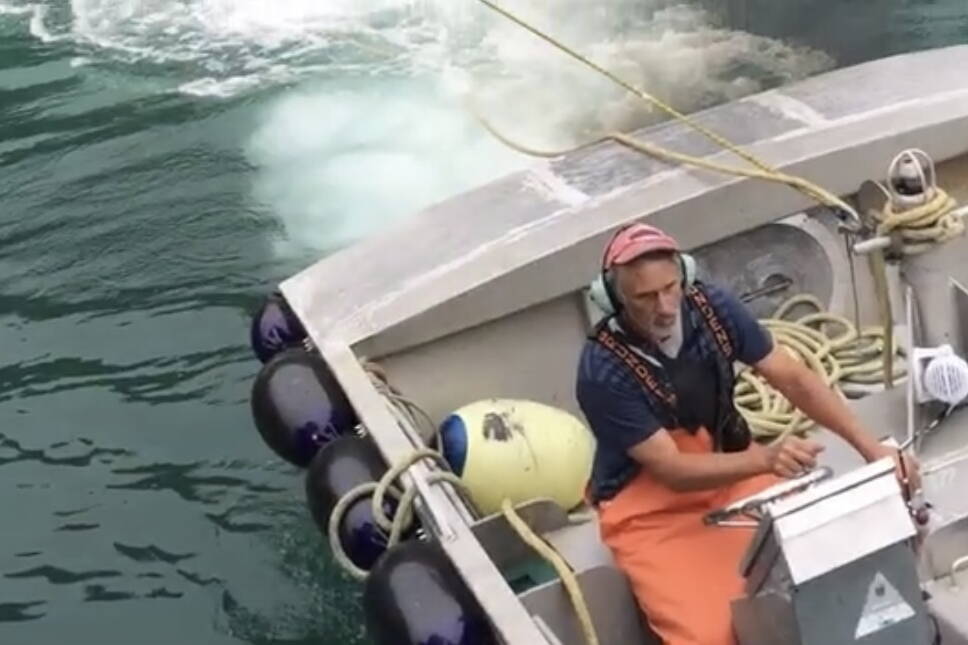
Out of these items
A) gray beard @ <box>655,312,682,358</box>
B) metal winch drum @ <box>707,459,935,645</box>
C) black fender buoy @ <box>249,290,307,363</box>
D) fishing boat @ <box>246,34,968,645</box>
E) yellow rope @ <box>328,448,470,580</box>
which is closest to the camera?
metal winch drum @ <box>707,459,935,645</box>

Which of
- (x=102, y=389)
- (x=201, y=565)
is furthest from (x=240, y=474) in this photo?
(x=102, y=389)

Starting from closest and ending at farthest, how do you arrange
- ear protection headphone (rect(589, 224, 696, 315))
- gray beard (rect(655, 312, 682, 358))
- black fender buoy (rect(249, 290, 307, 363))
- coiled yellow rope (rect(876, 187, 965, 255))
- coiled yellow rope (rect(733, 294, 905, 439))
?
ear protection headphone (rect(589, 224, 696, 315)) < gray beard (rect(655, 312, 682, 358)) < coiled yellow rope (rect(876, 187, 965, 255)) < coiled yellow rope (rect(733, 294, 905, 439)) < black fender buoy (rect(249, 290, 307, 363))

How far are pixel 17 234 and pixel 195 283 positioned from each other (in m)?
1.28

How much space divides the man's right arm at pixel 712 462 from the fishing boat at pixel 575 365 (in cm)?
10

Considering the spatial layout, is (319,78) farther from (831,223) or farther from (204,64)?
(831,223)

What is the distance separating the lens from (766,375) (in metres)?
4.19

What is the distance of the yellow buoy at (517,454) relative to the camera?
4.71 metres

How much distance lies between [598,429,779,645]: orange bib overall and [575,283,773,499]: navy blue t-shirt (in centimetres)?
7

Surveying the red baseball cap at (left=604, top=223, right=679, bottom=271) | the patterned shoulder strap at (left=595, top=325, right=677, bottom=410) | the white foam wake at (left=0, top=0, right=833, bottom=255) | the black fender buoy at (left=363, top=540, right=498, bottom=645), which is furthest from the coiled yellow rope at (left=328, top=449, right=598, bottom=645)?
the white foam wake at (left=0, top=0, right=833, bottom=255)

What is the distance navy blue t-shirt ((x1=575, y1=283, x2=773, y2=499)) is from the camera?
3.97 metres

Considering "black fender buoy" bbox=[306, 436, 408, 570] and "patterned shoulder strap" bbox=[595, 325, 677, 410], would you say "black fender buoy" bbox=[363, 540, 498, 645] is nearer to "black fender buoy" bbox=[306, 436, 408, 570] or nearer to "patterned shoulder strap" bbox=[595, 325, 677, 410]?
"black fender buoy" bbox=[306, 436, 408, 570]

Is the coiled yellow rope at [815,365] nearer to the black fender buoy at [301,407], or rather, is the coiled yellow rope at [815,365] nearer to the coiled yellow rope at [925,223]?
the coiled yellow rope at [925,223]

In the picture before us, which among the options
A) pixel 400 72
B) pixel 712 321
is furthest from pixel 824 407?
pixel 400 72

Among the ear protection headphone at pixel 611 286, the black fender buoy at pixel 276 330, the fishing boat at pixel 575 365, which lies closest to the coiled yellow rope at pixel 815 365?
the fishing boat at pixel 575 365
